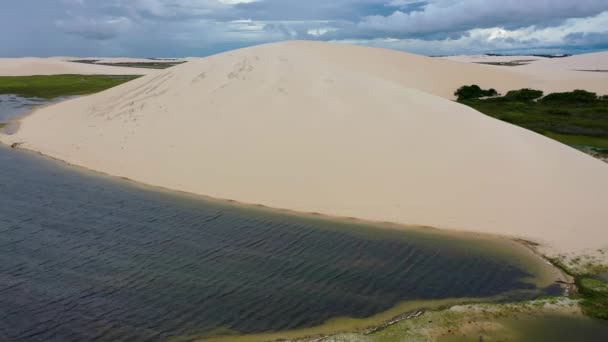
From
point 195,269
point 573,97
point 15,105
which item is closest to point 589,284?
point 195,269

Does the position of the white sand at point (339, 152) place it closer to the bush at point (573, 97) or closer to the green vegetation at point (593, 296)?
the green vegetation at point (593, 296)

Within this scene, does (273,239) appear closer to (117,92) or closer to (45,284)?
(45,284)

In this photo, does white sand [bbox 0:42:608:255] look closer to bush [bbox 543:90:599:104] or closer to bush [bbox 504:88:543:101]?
bush [bbox 504:88:543:101]

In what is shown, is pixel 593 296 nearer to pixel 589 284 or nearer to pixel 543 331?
pixel 589 284

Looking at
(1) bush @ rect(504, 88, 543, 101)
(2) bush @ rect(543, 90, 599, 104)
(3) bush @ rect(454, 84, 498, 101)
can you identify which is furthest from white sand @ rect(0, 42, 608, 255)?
(2) bush @ rect(543, 90, 599, 104)

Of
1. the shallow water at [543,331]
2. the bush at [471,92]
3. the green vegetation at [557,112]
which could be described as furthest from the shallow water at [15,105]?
the bush at [471,92]

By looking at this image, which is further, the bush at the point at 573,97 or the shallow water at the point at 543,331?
the bush at the point at 573,97

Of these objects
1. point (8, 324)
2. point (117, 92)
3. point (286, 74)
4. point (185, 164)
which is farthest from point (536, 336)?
point (117, 92)
